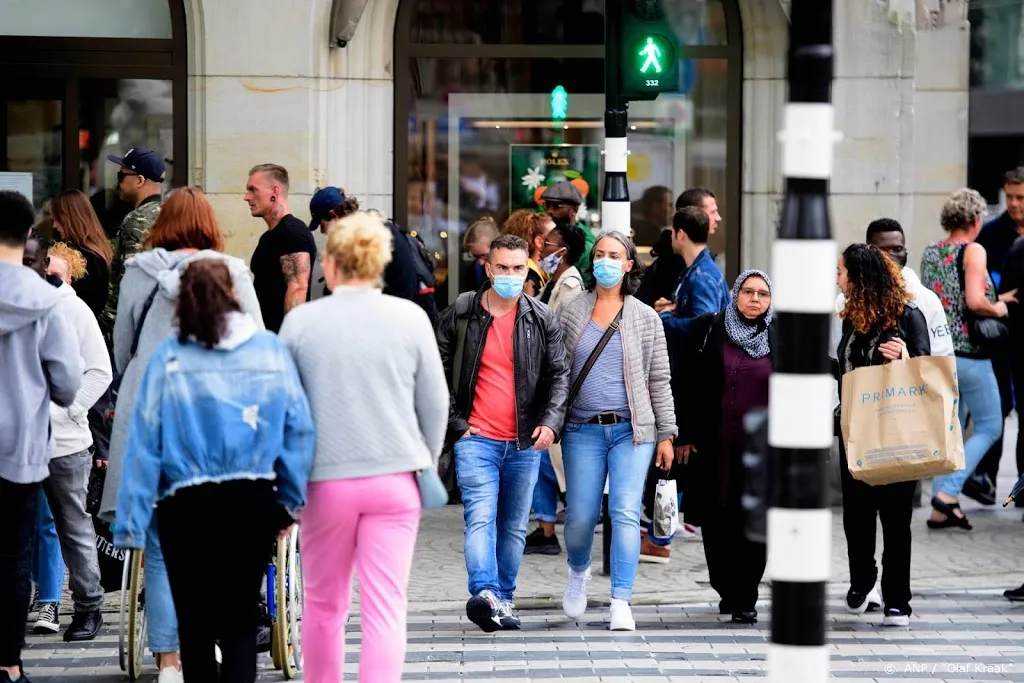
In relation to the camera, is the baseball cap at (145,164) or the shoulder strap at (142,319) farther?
the baseball cap at (145,164)

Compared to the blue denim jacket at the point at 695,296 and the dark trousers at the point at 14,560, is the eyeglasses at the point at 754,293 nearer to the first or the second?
the blue denim jacket at the point at 695,296

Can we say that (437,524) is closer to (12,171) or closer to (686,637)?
(686,637)

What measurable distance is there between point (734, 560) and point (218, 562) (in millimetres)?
3519

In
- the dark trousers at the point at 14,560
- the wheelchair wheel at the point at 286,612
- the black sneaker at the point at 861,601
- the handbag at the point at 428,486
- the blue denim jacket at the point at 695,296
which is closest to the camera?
the handbag at the point at 428,486

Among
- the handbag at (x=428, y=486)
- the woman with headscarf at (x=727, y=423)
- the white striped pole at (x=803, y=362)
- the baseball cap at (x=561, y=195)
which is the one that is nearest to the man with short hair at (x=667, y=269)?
the baseball cap at (x=561, y=195)

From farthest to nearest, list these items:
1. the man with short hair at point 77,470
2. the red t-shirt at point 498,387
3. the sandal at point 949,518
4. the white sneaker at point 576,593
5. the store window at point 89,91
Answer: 1. the store window at point 89,91
2. the sandal at point 949,518
3. the white sneaker at point 576,593
4. the red t-shirt at point 498,387
5. the man with short hair at point 77,470

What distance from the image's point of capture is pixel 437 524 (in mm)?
10984

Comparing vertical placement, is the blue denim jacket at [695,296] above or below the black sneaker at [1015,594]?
above

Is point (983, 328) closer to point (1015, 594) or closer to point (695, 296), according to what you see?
point (1015, 594)

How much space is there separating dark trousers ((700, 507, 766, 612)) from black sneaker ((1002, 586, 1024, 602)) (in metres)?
1.38

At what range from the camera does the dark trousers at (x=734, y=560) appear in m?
8.34

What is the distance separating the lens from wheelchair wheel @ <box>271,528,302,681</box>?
22.5 feet

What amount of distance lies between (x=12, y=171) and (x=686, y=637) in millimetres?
6589

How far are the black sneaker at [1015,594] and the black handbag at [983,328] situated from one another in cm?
230
